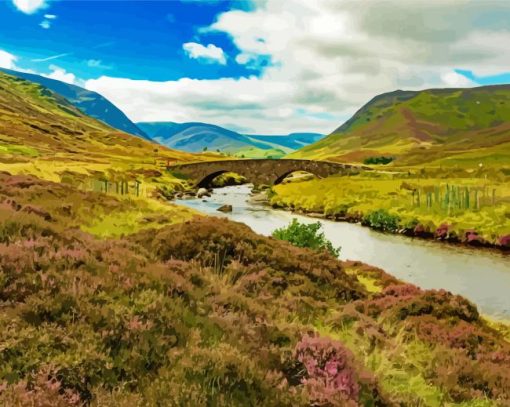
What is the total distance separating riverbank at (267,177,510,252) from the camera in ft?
160

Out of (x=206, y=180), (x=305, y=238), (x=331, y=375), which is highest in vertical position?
(x=206, y=180)

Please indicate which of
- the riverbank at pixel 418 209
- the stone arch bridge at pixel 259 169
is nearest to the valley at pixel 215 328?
the riverbank at pixel 418 209

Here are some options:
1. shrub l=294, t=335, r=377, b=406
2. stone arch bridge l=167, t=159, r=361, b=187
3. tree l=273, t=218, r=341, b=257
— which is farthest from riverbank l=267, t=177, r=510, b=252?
shrub l=294, t=335, r=377, b=406

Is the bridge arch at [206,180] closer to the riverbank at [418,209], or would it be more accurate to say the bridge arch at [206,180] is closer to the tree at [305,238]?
the riverbank at [418,209]

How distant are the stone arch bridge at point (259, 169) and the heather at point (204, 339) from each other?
10183 cm

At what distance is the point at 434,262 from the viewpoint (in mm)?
39250

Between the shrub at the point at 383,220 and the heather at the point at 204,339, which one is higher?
the heather at the point at 204,339

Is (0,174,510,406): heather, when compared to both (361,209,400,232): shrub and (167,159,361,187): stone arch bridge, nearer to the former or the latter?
(361,209,400,232): shrub

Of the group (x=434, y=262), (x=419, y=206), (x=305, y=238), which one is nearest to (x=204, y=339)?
(x=305, y=238)

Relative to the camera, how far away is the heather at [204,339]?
6.06 meters

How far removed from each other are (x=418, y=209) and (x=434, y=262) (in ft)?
70.0

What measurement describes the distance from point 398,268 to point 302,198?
4579 cm

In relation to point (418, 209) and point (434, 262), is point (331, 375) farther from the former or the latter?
point (418, 209)

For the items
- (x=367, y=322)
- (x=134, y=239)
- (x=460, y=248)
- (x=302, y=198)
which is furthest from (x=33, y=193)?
(x=302, y=198)
